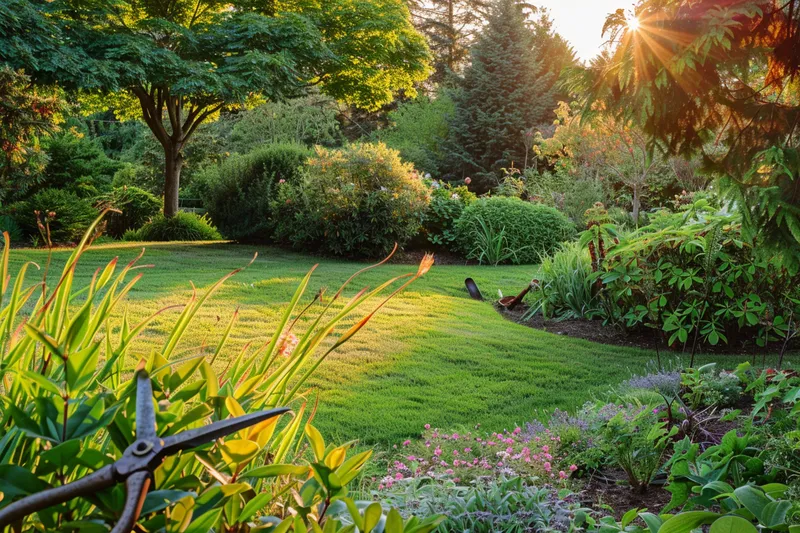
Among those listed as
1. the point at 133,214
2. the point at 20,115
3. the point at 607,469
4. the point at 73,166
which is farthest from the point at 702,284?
the point at 73,166

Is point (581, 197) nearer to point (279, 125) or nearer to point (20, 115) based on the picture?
point (20, 115)

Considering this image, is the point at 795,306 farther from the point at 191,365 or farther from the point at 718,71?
the point at 191,365

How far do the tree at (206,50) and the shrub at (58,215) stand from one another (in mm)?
2425

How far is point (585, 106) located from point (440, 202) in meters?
9.96

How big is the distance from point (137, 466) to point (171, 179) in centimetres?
1692

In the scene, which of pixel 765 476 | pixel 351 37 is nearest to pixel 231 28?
pixel 351 37

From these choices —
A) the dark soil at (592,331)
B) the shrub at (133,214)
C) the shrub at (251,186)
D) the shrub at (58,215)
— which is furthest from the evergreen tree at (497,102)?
the dark soil at (592,331)

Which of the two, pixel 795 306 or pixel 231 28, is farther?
pixel 231 28

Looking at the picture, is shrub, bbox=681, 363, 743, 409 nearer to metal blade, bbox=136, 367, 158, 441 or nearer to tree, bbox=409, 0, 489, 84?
metal blade, bbox=136, 367, 158, 441

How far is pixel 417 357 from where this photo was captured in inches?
202

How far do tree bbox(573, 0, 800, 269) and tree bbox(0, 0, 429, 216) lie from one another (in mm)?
10535

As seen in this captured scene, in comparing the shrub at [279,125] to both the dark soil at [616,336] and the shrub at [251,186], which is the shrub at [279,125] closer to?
the shrub at [251,186]

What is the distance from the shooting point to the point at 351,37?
16281mm

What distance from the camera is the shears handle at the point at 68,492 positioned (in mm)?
461
